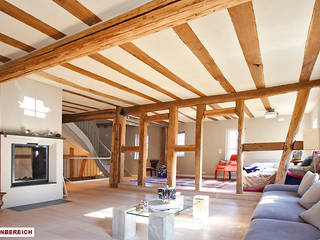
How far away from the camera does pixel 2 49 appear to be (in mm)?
3617

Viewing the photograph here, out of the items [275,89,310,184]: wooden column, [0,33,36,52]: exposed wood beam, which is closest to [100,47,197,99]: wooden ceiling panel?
[0,33,36,52]: exposed wood beam

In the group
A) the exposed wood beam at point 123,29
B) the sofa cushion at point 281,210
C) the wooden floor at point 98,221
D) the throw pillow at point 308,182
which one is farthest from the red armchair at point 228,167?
the exposed wood beam at point 123,29

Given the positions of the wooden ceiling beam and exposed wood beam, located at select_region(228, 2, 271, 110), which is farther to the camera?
the wooden ceiling beam

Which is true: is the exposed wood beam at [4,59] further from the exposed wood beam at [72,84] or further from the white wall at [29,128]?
the white wall at [29,128]

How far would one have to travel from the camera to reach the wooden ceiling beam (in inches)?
117

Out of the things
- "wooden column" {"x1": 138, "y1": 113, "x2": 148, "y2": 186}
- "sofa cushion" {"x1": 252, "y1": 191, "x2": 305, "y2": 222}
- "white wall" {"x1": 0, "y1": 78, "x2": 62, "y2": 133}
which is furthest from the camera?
"wooden column" {"x1": 138, "y1": 113, "x2": 148, "y2": 186}

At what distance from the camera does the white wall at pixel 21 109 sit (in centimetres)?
463

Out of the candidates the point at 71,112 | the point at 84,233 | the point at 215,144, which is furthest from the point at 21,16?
the point at 215,144

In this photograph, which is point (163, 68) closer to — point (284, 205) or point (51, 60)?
point (51, 60)

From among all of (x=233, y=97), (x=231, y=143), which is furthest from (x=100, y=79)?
(x=231, y=143)

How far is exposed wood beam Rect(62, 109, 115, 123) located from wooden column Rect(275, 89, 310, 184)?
488 cm

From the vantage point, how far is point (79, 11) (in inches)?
103

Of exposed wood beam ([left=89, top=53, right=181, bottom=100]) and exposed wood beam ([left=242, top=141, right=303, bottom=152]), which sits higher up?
exposed wood beam ([left=89, top=53, right=181, bottom=100])

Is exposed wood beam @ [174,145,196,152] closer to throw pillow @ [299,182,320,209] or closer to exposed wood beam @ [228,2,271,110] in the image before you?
exposed wood beam @ [228,2,271,110]
